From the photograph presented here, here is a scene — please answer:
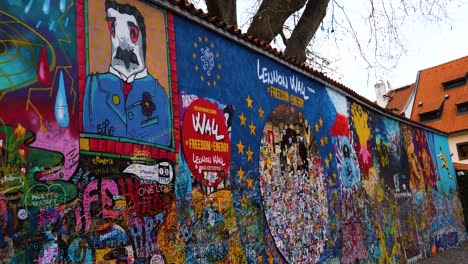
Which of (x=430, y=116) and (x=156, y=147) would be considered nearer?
(x=156, y=147)

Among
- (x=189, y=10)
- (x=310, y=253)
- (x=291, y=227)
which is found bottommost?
(x=310, y=253)

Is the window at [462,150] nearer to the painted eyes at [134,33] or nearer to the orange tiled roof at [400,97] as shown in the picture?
the orange tiled roof at [400,97]

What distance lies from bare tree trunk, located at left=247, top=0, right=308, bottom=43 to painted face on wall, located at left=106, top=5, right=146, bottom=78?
6181 millimetres

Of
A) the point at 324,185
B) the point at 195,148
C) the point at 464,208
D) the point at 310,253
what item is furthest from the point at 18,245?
the point at 464,208

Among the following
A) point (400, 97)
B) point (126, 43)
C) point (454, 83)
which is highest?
point (400, 97)

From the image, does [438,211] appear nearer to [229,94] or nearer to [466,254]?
[466,254]

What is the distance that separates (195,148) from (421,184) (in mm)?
8895

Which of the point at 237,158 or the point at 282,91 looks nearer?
the point at 237,158

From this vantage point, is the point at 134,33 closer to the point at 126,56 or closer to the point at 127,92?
the point at 126,56

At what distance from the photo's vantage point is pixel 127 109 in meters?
3.63

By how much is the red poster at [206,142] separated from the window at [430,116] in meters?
30.4

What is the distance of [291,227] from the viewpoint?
18.5 feet

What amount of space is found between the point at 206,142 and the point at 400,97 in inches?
1386

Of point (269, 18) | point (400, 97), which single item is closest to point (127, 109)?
point (269, 18)
